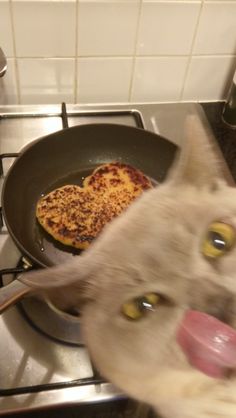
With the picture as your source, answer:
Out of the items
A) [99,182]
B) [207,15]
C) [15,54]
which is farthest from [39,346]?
[207,15]

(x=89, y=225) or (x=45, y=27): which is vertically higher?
(x=45, y=27)

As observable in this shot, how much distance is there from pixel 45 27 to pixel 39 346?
2.02 ft

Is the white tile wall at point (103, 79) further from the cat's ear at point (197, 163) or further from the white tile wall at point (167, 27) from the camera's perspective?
the cat's ear at point (197, 163)

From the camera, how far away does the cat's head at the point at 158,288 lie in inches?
13.3

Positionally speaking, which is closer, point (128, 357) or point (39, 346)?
point (128, 357)

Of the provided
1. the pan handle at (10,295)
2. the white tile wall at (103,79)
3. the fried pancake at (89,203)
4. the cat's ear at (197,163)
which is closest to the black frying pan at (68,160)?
the fried pancake at (89,203)

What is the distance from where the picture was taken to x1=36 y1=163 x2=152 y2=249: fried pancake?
2.74 feet

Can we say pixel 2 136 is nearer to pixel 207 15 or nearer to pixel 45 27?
pixel 45 27

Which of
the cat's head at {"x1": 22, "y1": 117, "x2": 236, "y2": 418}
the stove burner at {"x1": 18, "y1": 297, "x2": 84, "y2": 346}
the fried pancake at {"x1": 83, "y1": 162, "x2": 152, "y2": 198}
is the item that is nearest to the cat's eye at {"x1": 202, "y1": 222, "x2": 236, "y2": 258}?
the cat's head at {"x1": 22, "y1": 117, "x2": 236, "y2": 418}

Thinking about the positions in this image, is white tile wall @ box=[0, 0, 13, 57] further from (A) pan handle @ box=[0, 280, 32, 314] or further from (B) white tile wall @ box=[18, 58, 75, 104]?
(A) pan handle @ box=[0, 280, 32, 314]

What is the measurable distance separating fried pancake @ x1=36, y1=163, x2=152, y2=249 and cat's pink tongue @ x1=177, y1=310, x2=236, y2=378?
1.60 feet

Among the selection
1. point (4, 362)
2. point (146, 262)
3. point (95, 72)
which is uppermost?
point (146, 262)

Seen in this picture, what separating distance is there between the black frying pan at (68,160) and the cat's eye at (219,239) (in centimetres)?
49

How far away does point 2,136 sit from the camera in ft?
3.31
